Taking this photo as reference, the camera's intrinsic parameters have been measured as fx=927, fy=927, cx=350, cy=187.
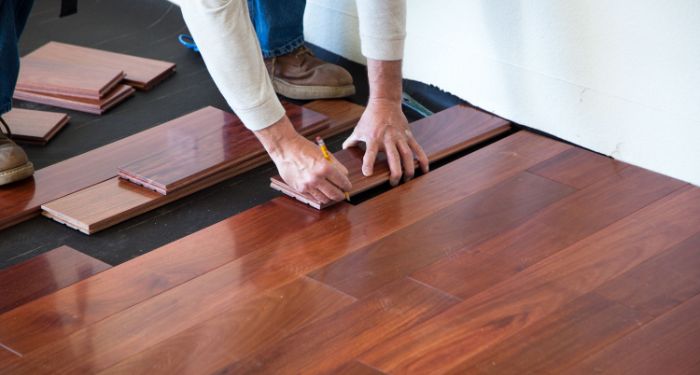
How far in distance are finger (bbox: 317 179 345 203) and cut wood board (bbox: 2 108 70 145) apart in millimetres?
1148

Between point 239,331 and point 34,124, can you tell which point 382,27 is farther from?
point 34,124

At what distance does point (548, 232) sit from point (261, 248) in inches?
28.8

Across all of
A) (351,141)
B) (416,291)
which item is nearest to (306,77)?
(351,141)

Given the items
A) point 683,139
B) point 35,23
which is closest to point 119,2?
point 35,23

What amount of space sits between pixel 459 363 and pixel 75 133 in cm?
185

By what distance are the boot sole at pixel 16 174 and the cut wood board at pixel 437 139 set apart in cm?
75

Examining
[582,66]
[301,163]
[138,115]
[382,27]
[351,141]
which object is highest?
[382,27]

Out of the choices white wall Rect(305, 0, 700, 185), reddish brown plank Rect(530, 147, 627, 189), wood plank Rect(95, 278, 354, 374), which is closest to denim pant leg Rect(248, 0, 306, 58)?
white wall Rect(305, 0, 700, 185)

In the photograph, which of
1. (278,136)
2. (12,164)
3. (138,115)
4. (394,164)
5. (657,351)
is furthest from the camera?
(138,115)

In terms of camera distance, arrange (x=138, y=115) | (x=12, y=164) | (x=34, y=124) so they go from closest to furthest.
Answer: (x=12, y=164)
(x=34, y=124)
(x=138, y=115)

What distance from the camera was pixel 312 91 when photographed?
3.33 metres

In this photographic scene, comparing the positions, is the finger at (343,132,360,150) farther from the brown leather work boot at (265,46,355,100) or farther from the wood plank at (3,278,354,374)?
the wood plank at (3,278,354,374)

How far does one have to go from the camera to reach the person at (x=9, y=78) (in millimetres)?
2783

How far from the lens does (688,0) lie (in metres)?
2.37
